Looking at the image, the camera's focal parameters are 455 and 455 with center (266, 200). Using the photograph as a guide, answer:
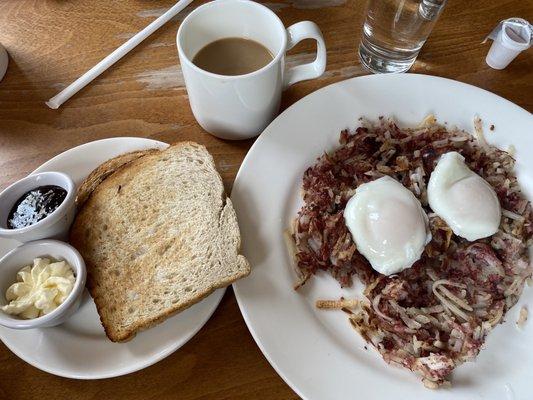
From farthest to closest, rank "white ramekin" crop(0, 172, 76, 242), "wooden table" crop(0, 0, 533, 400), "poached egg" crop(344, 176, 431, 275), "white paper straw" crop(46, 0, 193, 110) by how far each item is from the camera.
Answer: "white paper straw" crop(46, 0, 193, 110), "wooden table" crop(0, 0, 533, 400), "poached egg" crop(344, 176, 431, 275), "white ramekin" crop(0, 172, 76, 242)

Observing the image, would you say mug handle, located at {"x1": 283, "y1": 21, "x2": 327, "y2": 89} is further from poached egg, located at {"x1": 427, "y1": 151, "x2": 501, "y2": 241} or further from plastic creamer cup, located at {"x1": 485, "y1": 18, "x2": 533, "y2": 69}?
plastic creamer cup, located at {"x1": 485, "y1": 18, "x2": 533, "y2": 69}

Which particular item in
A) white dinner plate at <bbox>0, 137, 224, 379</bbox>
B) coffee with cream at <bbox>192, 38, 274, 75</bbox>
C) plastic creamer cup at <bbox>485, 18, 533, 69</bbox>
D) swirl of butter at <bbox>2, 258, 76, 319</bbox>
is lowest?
white dinner plate at <bbox>0, 137, 224, 379</bbox>

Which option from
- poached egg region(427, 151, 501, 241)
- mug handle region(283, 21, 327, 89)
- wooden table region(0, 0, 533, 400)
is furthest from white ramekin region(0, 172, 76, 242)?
poached egg region(427, 151, 501, 241)

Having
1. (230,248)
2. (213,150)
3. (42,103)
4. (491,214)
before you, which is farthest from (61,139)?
(491,214)

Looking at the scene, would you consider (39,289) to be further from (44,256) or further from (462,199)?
(462,199)

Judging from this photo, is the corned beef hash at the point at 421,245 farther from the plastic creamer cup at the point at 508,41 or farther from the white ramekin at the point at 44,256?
the white ramekin at the point at 44,256

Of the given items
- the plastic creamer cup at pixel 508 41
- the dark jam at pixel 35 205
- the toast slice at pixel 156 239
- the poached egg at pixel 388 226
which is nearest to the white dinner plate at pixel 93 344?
the toast slice at pixel 156 239
